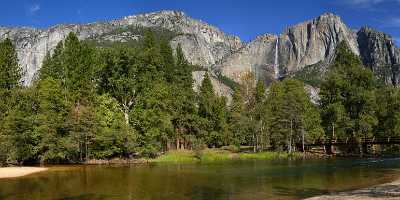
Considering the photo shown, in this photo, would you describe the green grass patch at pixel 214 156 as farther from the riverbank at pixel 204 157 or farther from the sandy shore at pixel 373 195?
the sandy shore at pixel 373 195

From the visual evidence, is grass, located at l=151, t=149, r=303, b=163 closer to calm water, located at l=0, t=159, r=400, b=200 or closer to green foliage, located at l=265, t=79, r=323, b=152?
green foliage, located at l=265, t=79, r=323, b=152

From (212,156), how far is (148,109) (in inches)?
456

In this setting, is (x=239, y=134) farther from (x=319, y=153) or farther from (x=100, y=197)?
(x=100, y=197)

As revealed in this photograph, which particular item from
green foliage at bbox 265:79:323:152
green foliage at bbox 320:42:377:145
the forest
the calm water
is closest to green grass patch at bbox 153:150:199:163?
the forest

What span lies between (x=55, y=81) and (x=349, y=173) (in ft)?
138

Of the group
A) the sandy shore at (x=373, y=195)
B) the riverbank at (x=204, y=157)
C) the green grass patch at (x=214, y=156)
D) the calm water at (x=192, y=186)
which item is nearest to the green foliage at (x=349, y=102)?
the riverbank at (x=204, y=157)

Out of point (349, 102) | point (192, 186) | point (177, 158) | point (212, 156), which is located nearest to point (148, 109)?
point (177, 158)

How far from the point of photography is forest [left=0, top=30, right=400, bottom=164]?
60.0 m

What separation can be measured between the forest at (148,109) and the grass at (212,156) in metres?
1.55

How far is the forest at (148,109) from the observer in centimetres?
6003

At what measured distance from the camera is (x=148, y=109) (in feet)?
219

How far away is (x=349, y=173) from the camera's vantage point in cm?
4041

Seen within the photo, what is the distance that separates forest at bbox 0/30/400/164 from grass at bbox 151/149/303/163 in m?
1.55

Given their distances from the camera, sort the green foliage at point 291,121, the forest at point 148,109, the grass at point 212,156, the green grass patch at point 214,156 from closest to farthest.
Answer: the forest at point 148,109
the grass at point 212,156
the green grass patch at point 214,156
the green foliage at point 291,121
